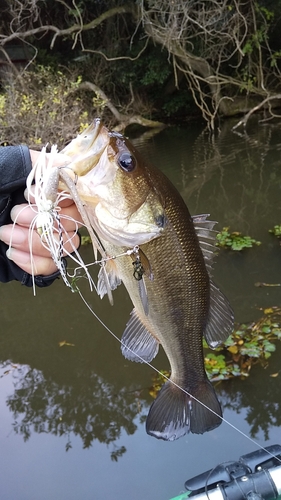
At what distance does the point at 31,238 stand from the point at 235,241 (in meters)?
4.10

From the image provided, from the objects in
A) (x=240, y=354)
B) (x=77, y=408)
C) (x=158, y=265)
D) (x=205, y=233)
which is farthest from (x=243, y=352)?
(x=158, y=265)

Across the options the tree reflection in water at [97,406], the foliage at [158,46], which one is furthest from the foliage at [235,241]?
the foliage at [158,46]

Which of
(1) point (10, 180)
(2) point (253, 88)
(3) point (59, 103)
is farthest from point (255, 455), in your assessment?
(2) point (253, 88)

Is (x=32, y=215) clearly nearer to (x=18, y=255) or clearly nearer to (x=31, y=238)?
(x=31, y=238)

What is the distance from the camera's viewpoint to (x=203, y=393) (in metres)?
1.81

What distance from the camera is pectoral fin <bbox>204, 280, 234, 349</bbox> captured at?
1745mm

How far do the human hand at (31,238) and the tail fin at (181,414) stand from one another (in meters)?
0.79

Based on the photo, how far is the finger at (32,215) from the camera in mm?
1375

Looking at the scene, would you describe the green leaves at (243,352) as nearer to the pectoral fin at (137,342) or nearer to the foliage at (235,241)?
the foliage at (235,241)

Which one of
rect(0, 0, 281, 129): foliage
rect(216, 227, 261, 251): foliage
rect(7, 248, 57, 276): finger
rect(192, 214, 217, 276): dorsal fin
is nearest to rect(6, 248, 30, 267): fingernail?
rect(7, 248, 57, 276): finger

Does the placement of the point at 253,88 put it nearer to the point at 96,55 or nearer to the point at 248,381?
the point at 96,55

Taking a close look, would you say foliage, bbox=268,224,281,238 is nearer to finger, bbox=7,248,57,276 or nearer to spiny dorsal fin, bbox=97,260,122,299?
spiny dorsal fin, bbox=97,260,122,299

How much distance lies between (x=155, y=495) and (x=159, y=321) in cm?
156

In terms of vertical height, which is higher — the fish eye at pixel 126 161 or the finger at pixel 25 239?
the fish eye at pixel 126 161
